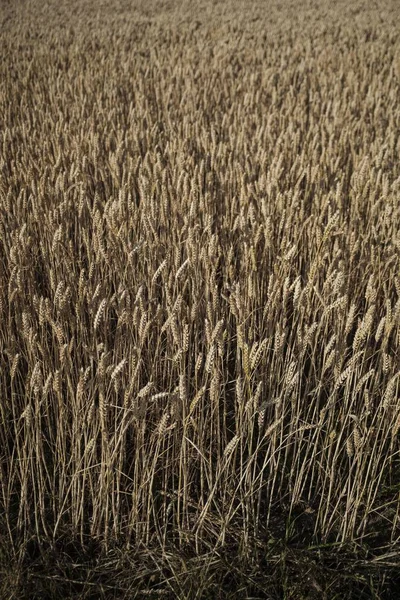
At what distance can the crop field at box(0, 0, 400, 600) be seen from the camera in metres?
1.27

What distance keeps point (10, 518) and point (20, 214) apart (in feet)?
3.64

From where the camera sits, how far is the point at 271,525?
1.42 m

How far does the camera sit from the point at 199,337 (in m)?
1.78

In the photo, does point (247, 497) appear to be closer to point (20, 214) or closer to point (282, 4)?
point (20, 214)

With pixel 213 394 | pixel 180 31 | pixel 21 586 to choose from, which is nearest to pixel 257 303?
pixel 213 394

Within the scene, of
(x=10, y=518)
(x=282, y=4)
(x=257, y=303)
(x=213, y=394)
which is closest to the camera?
(x=213, y=394)

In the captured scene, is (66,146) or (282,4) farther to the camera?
(282,4)

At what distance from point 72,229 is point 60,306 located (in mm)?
1171

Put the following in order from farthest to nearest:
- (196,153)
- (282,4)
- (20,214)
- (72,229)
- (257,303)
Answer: (282,4), (196,153), (72,229), (20,214), (257,303)

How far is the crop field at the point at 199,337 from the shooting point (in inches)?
49.8

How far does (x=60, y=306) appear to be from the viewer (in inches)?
48.9

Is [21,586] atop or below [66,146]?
below

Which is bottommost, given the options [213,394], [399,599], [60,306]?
[399,599]

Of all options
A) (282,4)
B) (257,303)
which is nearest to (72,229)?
(257,303)
